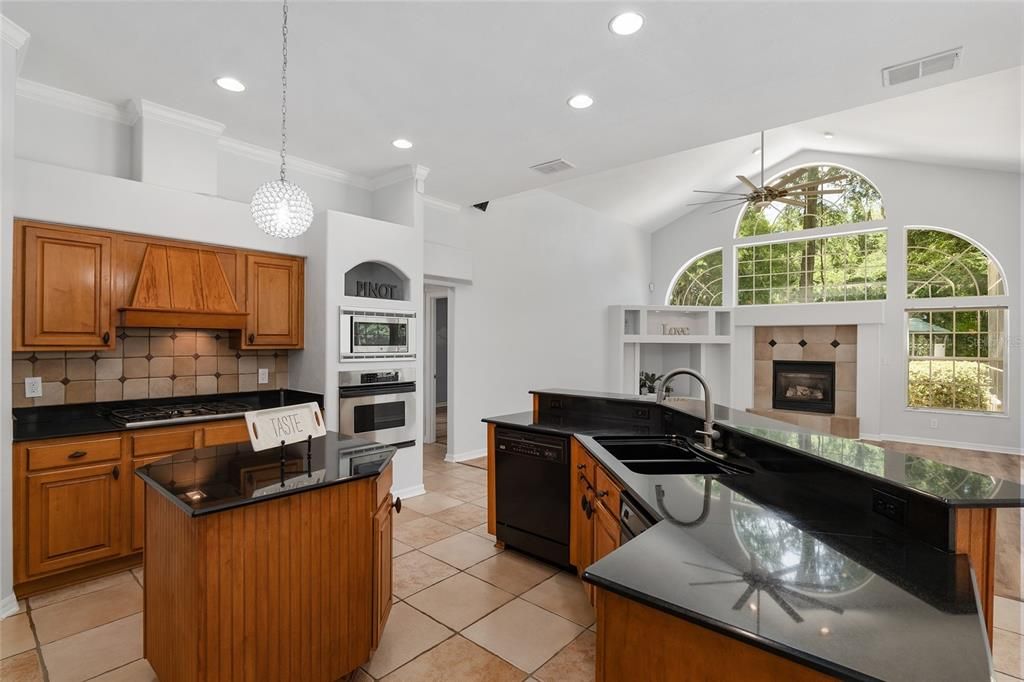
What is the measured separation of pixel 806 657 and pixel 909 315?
338 inches

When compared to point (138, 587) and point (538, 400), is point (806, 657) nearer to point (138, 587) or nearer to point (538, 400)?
point (538, 400)

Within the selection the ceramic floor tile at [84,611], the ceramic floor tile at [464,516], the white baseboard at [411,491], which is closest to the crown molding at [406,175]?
the white baseboard at [411,491]

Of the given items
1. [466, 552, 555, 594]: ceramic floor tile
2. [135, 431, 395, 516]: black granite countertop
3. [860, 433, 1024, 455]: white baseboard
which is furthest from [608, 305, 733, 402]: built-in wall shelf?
[135, 431, 395, 516]: black granite countertop

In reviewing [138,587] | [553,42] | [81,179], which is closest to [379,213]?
[81,179]

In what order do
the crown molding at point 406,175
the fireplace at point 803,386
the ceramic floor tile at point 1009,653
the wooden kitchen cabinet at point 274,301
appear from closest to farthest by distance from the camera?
1. the ceramic floor tile at point 1009,653
2. the wooden kitchen cabinet at point 274,301
3. the crown molding at point 406,175
4. the fireplace at point 803,386

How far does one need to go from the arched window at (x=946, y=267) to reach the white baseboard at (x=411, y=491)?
7512 mm

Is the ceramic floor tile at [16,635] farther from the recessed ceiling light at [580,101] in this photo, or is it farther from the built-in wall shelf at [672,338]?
the built-in wall shelf at [672,338]

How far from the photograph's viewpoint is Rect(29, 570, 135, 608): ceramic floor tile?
8.57 feet

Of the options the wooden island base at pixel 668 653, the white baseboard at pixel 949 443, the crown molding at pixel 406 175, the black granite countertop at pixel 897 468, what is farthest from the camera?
the white baseboard at pixel 949 443

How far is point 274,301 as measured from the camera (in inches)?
152

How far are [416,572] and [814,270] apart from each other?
817 cm

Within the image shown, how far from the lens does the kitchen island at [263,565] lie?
1564mm

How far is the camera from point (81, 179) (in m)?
2.94

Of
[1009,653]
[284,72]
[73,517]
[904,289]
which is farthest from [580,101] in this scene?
[904,289]
